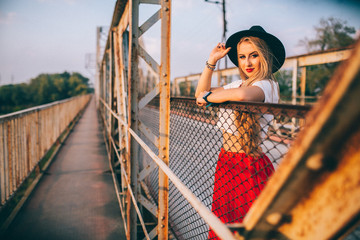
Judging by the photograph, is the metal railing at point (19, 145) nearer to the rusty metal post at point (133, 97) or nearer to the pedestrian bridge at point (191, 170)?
the pedestrian bridge at point (191, 170)

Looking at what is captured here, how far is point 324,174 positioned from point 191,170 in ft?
8.76

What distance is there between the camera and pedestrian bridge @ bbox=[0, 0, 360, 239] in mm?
438

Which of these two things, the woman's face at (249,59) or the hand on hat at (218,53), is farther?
the hand on hat at (218,53)

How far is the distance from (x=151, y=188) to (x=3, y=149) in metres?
2.19

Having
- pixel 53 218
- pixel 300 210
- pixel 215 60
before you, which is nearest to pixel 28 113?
pixel 53 218

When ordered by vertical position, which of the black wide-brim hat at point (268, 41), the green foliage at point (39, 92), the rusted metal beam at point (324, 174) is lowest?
the rusted metal beam at point (324, 174)

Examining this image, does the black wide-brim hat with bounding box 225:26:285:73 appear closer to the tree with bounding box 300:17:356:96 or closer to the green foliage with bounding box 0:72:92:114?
the tree with bounding box 300:17:356:96

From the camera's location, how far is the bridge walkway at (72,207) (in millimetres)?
3250

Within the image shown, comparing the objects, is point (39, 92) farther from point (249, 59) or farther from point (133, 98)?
point (249, 59)

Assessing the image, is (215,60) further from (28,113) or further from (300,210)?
(28,113)

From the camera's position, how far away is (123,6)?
11.4ft

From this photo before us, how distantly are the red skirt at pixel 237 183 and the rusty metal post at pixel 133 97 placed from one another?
3.73ft

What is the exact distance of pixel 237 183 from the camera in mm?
1523

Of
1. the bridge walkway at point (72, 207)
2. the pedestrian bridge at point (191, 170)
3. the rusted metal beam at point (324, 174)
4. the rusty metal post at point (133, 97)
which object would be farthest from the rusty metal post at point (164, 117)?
the bridge walkway at point (72, 207)
